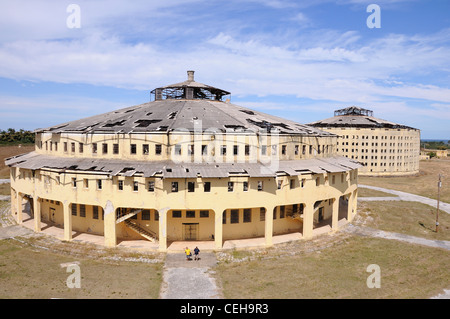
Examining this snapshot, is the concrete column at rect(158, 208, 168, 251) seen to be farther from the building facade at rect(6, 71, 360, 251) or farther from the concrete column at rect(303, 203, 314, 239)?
the concrete column at rect(303, 203, 314, 239)

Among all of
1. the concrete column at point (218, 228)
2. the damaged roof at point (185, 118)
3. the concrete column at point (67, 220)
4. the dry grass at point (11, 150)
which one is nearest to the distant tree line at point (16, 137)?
the dry grass at point (11, 150)

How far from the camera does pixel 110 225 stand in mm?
39531

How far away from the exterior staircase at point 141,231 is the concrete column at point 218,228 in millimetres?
8212

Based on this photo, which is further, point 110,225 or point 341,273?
point 110,225

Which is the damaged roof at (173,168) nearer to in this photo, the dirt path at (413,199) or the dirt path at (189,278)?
the dirt path at (189,278)

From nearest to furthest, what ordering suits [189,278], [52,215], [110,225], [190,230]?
[189,278]
[110,225]
[190,230]
[52,215]

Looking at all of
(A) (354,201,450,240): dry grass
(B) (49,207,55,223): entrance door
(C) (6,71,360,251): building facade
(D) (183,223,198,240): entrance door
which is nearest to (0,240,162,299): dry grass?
(C) (6,71,360,251): building facade

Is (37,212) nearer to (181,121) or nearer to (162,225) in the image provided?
(162,225)

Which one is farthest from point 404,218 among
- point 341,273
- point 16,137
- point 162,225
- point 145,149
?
point 16,137

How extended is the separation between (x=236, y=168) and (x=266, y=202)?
5760 millimetres

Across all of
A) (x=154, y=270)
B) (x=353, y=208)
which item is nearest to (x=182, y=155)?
(x=154, y=270)

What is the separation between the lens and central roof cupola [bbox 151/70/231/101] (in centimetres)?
5891

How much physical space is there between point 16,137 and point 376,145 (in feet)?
527
